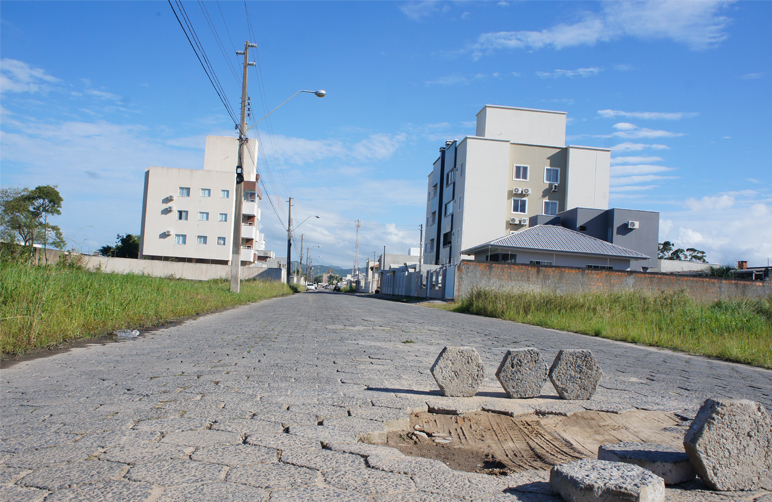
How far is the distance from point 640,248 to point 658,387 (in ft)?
116

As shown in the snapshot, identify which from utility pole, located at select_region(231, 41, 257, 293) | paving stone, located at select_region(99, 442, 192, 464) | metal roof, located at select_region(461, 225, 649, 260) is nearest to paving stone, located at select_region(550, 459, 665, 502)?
paving stone, located at select_region(99, 442, 192, 464)

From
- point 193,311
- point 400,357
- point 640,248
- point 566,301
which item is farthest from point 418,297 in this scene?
point 400,357

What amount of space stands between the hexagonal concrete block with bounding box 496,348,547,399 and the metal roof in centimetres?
2635

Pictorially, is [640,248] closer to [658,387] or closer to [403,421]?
[658,387]

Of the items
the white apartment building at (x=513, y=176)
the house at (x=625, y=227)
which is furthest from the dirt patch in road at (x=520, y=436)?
the white apartment building at (x=513, y=176)

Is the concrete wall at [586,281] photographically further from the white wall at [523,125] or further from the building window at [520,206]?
the white wall at [523,125]

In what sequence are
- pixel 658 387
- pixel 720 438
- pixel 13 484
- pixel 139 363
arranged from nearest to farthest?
pixel 13 484
pixel 720 438
pixel 658 387
pixel 139 363

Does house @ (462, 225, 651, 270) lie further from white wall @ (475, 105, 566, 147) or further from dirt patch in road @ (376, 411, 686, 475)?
dirt patch in road @ (376, 411, 686, 475)

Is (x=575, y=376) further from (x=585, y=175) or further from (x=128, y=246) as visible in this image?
(x=128, y=246)

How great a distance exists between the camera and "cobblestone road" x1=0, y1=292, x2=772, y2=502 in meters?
2.01

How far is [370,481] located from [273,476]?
16.8 inches

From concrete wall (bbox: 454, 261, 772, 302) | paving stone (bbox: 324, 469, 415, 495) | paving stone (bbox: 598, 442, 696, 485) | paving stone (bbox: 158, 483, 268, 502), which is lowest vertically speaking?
paving stone (bbox: 158, 483, 268, 502)

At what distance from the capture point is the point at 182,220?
50.6 metres

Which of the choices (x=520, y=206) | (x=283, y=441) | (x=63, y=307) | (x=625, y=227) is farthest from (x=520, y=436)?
(x=520, y=206)
